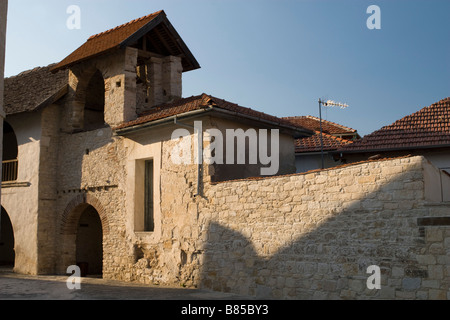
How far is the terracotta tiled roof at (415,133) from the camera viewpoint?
1366cm

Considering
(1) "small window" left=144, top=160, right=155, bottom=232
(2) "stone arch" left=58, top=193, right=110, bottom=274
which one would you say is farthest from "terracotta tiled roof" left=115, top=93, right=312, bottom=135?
(2) "stone arch" left=58, top=193, right=110, bottom=274

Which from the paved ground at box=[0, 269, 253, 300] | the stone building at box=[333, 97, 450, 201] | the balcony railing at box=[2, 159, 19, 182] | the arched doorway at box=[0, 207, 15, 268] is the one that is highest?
the stone building at box=[333, 97, 450, 201]

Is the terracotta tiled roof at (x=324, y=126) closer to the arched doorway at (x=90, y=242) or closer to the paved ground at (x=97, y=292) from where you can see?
the arched doorway at (x=90, y=242)

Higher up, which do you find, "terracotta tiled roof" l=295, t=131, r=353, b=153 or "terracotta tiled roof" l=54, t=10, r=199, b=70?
"terracotta tiled roof" l=54, t=10, r=199, b=70

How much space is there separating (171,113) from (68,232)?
18.1 ft

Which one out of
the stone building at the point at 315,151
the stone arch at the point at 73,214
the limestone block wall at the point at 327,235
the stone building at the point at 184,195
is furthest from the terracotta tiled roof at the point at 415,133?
the stone arch at the point at 73,214

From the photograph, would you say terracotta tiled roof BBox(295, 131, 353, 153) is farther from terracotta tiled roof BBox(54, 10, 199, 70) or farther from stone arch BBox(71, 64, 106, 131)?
stone arch BBox(71, 64, 106, 131)

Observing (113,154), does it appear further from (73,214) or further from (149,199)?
(73,214)

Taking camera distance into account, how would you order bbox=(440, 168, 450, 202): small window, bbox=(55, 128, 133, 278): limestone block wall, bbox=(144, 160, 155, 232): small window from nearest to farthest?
1. bbox=(440, 168, 450, 202): small window
2. bbox=(144, 160, 155, 232): small window
3. bbox=(55, 128, 133, 278): limestone block wall

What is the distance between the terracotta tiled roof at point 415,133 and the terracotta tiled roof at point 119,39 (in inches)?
221

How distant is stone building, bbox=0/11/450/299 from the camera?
7898 mm

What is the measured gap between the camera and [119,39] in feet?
43.5

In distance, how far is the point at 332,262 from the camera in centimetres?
845

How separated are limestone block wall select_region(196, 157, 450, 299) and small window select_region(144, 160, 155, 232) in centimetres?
211
